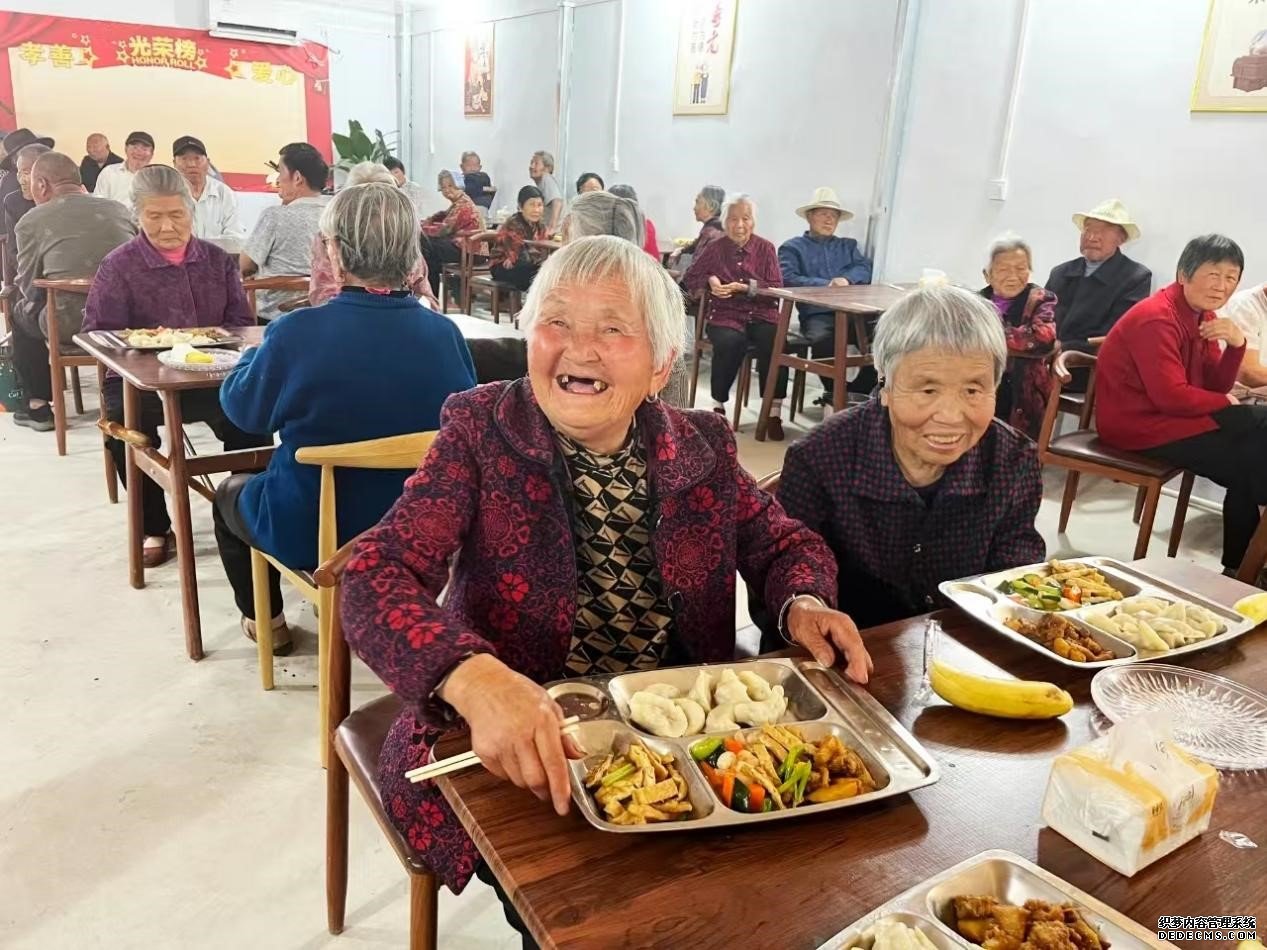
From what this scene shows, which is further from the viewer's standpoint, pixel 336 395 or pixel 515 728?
pixel 336 395

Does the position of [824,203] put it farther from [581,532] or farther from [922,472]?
[581,532]

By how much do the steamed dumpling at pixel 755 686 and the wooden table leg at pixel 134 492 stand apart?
2.21m

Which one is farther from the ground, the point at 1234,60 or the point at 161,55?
the point at 161,55

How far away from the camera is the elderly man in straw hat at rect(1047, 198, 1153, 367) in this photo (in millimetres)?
4492

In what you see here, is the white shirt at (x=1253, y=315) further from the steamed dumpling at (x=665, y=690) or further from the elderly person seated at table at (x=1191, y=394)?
the steamed dumpling at (x=665, y=690)

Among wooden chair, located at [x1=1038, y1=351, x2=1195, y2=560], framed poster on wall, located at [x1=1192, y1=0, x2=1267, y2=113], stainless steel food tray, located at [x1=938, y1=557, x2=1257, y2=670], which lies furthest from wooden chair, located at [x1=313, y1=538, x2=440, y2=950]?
framed poster on wall, located at [x1=1192, y1=0, x2=1267, y2=113]

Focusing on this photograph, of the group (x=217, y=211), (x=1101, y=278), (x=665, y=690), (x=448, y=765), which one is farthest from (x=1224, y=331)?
(x=217, y=211)

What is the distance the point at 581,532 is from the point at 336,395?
0.95 meters

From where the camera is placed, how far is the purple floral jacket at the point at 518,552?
1.14 m

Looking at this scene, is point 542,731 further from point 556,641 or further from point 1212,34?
point 1212,34

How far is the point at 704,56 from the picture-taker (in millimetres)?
7043

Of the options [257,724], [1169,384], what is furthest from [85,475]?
[1169,384]

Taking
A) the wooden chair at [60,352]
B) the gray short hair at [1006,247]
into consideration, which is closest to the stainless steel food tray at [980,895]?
the wooden chair at [60,352]

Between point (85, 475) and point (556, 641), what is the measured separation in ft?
11.2
